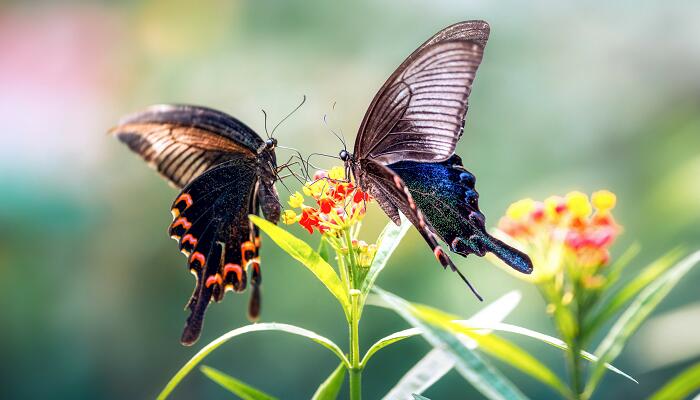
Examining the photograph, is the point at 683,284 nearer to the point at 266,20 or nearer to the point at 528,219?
the point at 266,20

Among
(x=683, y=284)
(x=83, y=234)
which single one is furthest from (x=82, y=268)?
(x=683, y=284)

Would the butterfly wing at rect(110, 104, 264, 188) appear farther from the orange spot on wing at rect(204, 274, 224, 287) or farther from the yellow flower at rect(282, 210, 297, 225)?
the yellow flower at rect(282, 210, 297, 225)

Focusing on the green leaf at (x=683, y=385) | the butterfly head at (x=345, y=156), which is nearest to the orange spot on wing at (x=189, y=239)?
the butterfly head at (x=345, y=156)

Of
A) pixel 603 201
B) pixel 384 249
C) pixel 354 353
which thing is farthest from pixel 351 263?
pixel 603 201

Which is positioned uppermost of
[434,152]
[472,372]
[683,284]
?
[683,284]

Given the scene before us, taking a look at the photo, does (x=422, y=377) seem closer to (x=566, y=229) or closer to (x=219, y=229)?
(x=566, y=229)

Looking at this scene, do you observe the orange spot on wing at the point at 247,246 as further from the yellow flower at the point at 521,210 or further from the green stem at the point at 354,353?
the yellow flower at the point at 521,210
